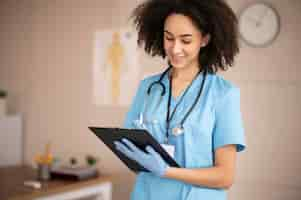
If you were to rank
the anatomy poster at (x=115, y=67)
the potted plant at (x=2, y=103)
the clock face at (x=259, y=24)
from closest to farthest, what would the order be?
1. the clock face at (x=259, y=24)
2. the anatomy poster at (x=115, y=67)
3. the potted plant at (x=2, y=103)

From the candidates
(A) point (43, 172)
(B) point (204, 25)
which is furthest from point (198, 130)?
(A) point (43, 172)

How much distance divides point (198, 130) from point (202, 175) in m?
0.13

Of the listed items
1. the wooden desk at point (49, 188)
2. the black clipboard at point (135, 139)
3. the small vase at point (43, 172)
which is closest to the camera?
the black clipboard at point (135, 139)

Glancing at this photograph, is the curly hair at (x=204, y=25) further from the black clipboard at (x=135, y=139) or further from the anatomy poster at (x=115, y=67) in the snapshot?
the anatomy poster at (x=115, y=67)

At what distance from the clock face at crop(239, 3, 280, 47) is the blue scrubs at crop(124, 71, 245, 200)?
1.22 metres

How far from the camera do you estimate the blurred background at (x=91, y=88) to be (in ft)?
8.29

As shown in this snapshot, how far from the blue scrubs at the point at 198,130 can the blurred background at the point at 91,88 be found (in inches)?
47.2

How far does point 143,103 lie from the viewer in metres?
1.52

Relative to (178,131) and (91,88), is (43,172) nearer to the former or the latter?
(91,88)

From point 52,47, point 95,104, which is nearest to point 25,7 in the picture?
point 52,47

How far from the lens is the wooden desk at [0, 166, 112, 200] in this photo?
244 cm

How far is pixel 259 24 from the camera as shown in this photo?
2.61 metres

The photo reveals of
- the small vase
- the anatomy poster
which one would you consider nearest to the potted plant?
the anatomy poster

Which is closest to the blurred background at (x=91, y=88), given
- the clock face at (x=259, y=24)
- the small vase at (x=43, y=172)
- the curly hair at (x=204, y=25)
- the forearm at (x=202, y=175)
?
the clock face at (x=259, y=24)
